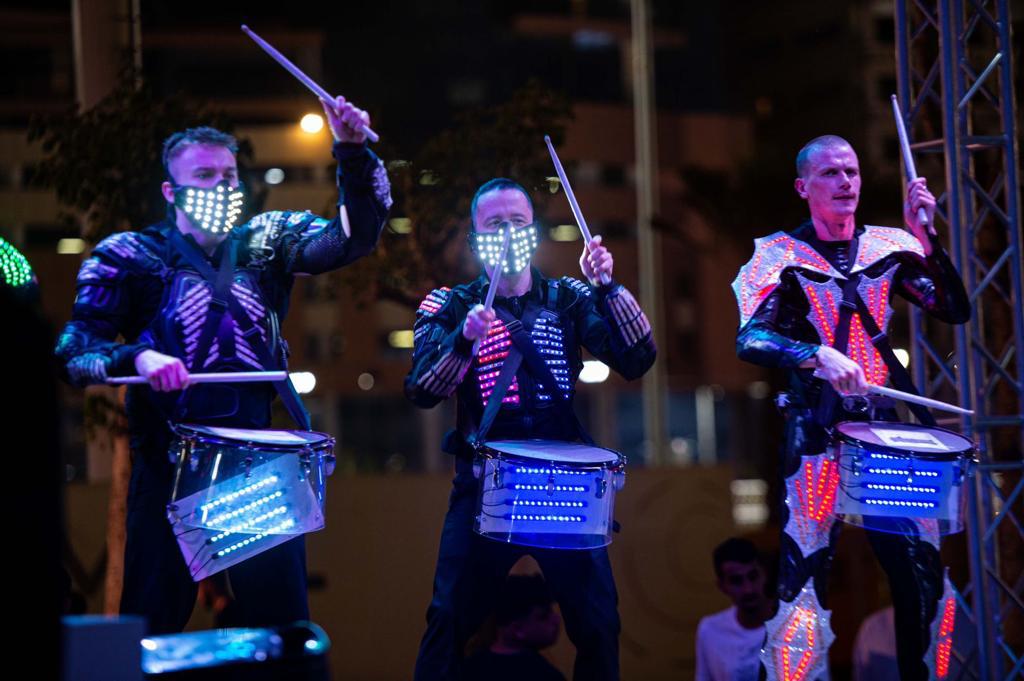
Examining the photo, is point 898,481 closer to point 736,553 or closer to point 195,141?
point 736,553

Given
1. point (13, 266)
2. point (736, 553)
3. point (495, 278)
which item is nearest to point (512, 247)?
point (495, 278)

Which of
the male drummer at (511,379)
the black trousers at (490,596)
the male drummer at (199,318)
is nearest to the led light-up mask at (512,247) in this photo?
the male drummer at (511,379)

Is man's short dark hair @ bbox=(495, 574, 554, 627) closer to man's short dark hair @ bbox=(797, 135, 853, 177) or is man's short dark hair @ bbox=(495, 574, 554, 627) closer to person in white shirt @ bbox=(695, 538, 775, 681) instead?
person in white shirt @ bbox=(695, 538, 775, 681)

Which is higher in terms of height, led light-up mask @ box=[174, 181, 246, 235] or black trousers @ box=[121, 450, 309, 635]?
led light-up mask @ box=[174, 181, 246, 235]

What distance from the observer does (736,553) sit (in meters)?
5.99

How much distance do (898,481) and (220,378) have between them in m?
2.07

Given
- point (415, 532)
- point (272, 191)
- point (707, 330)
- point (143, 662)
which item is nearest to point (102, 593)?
point (415, 532)

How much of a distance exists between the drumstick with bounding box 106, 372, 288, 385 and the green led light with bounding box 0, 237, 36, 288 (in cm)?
53

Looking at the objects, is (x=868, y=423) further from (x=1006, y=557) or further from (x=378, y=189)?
(x=1006, y=557)

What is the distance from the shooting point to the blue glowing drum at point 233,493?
408 centimetres

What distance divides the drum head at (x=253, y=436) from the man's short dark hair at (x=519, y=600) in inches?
56.0

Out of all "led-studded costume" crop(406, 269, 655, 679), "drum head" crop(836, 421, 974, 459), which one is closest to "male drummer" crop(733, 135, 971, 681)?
"drum head" crop(836, 421, 974, 459)

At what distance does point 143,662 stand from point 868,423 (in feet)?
9.30

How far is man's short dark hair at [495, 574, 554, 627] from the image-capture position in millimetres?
5516
